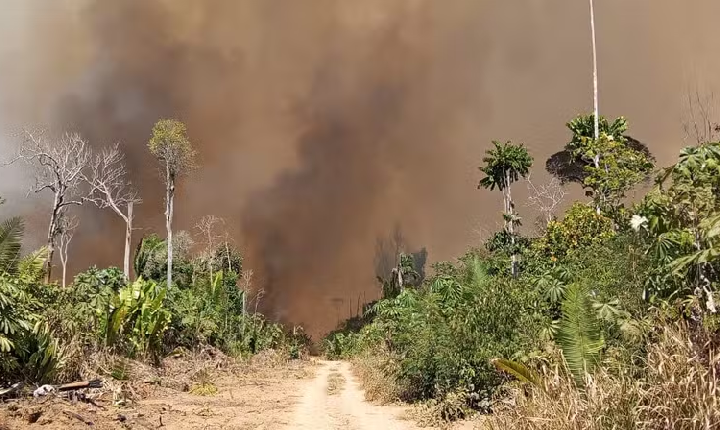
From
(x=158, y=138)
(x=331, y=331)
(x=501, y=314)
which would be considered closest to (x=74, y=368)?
(x=501, y=314)

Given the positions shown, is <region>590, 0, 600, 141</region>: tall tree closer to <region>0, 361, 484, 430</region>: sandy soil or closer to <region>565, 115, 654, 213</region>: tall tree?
<region>565, 115, 654, 213</region>: tall tree

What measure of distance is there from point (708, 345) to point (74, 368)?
12716 mm

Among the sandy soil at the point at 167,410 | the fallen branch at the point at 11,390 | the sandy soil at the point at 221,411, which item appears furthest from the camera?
the fallen branch at the point at 11,390

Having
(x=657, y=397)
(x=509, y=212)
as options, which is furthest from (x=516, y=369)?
(x=509, y=212)

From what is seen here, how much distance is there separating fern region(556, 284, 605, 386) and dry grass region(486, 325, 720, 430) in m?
1.93

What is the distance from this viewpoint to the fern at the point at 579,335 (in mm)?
7867

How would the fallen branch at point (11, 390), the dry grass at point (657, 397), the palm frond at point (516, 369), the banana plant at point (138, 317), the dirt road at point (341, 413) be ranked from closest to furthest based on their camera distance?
the dry grass at point (657, 397) < the palm frond at point (516, 369) < the fallen branch at point (11, 390) < the dirt road at point (341, 413) < the banana plant at point (138, 317)

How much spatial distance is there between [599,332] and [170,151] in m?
26.4

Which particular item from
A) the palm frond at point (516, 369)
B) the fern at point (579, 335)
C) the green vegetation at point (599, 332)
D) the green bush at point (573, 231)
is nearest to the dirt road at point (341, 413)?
the green vegetation at point (599, 332)

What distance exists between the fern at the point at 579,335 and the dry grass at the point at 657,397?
1.93 metres

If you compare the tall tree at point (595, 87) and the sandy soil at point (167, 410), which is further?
the tall tree at point (595, 87)

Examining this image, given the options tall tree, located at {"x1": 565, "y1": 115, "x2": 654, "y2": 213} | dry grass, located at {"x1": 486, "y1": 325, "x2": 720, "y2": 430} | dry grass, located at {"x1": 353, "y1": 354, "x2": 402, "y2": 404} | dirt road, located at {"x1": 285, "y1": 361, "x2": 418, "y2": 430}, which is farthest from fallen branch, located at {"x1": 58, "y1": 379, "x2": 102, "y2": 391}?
tall tree, located at {"x1": 565, "y1": 115, "x2": 654, "y2": 213}

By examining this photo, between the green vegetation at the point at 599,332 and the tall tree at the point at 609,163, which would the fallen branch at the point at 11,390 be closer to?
the green vegetation at the point at 599,332

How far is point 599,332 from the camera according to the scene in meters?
7.93
